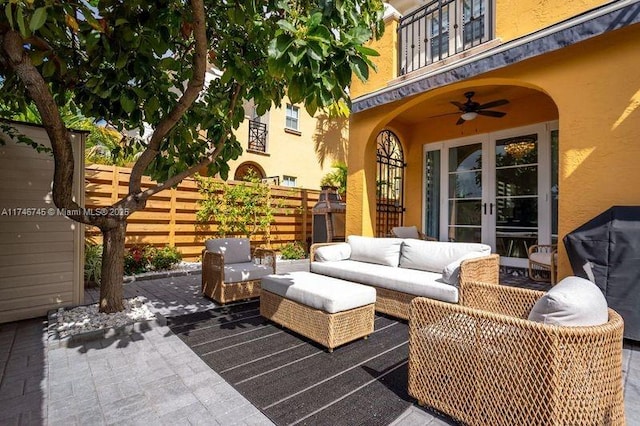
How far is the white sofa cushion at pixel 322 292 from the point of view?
2910mm

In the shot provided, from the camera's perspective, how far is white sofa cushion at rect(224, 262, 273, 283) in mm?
4234

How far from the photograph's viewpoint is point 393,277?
383cm

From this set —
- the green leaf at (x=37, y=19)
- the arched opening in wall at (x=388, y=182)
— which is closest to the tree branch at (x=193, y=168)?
the green leaf at (x=37, y=19)

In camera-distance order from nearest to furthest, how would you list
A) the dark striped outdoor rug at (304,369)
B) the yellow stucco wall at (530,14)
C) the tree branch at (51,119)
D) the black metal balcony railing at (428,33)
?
the dark striped outdoor rug at (304,369)
the tree branch at (51,119)
the yellow stucco wall at (530,14)
the black metal balcony railing at (428,33)

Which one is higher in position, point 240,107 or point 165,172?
point 240,107

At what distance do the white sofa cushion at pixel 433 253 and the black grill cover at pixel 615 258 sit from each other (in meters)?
0.90

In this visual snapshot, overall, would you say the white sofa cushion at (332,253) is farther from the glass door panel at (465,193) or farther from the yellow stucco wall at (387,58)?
the glass door panel at (465,193)

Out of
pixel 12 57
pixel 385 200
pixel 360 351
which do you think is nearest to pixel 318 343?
pixel 360 351

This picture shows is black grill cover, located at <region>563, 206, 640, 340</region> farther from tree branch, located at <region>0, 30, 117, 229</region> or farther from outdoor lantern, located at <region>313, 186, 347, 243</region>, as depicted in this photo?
outdoor lantern, located at <region>313, 186, 347, 243</region>

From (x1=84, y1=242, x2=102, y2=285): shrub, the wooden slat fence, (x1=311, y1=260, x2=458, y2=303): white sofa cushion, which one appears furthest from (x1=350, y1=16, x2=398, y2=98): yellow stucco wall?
(x1=84, y1=242, x2=102, y2=285): shrub

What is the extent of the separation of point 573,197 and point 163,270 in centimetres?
667

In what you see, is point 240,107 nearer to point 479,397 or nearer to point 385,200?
point 479,397

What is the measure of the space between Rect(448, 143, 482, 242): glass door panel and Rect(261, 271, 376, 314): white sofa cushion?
454cm

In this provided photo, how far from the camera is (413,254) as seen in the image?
4.32 metres
